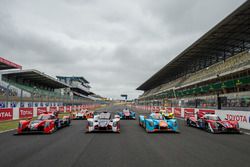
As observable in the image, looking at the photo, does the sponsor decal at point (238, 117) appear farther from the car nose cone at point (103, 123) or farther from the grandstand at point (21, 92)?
the grandstand at point (21, 92)

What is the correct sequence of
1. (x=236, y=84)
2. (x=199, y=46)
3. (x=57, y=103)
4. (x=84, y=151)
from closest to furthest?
1. (x=84, y=151)
2. (x=236, y=84)
3. (x=199, y=46)
4. (x=57, y=103)

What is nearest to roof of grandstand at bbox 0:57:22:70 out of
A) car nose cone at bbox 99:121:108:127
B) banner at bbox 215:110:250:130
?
car nose cone at bbox 99:121:108:127

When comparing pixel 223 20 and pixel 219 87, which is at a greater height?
pixel 223 20

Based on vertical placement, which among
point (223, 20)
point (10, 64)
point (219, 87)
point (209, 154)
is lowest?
point (209, 154)

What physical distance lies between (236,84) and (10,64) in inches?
1097

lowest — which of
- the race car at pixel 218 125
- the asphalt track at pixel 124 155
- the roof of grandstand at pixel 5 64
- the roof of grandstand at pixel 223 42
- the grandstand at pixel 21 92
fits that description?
the asphalt track at pixel 124 155

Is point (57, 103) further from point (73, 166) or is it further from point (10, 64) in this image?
point (73, 166)

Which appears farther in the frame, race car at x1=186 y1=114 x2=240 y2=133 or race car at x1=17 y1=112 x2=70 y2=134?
race car at x1=186 y1=114 x2=240 y2=133

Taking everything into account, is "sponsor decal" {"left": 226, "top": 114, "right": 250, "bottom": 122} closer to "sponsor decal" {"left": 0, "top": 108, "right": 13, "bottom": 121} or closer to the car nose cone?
the car nose cone

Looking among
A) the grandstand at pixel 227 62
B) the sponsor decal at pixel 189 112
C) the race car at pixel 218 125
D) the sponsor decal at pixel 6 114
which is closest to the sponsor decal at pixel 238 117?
the grandstand at pixel 227 62

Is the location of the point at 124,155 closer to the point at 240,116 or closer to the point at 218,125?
the point at 218,125

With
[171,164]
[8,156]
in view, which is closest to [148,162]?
[171,164]

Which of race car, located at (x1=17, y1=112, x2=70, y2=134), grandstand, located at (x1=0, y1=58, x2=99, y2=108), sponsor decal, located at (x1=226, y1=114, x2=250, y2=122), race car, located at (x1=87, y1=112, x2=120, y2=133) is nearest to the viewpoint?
race car, located at (x1=17, y1=112, x2=70, y2=134)

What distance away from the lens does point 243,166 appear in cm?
506
